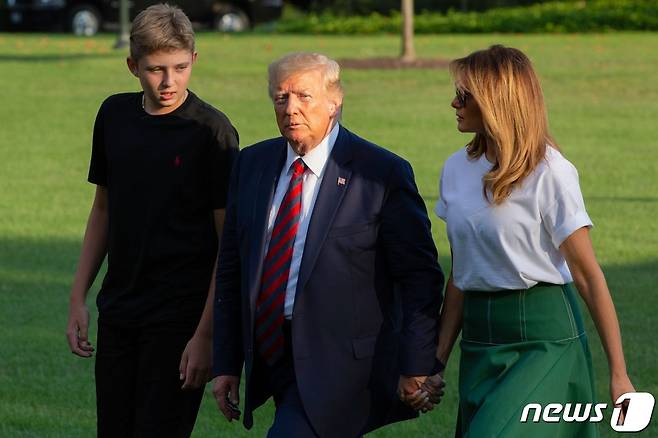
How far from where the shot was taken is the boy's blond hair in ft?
16.7

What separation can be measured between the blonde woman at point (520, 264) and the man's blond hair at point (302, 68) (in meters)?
0.39

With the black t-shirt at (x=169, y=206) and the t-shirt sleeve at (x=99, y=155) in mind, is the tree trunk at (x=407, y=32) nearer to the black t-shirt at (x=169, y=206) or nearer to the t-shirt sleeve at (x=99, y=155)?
the t-shirt sleeve at (x=99, y=155)

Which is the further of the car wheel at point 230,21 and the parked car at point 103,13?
the car wheel at point 230,21

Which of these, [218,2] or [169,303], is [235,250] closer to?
[169,303]

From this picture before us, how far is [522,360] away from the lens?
4621mm

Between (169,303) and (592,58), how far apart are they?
2523 centimetres

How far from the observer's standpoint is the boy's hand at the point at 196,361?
200 inches

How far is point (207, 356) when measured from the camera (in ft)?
16.7

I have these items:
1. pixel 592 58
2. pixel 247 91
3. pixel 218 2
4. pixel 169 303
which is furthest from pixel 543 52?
pixel 169 303

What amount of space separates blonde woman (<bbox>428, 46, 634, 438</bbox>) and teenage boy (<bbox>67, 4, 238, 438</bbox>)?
39.4 inches

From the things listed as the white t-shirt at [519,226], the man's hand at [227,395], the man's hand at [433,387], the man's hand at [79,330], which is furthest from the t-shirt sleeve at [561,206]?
the man's hand at [79,330]

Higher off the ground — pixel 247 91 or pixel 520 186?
pixel 520 186

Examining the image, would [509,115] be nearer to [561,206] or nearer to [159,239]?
[561,206]

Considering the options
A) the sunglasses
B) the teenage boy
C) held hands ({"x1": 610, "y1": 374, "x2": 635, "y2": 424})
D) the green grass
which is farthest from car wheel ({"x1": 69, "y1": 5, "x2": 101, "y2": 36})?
held hands ({"x1": 610, "y1": 374, "x2": 635, "y2": 424})
